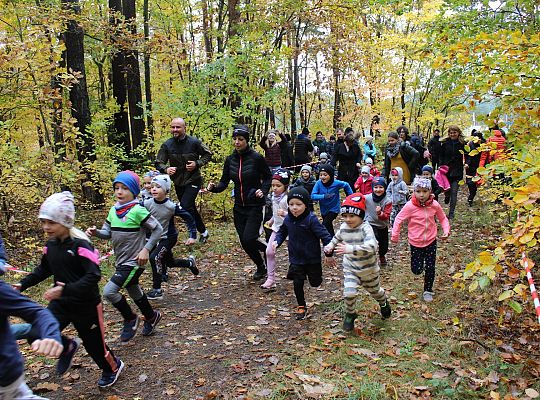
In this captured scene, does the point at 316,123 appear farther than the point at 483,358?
Yes

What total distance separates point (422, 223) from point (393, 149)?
448cm

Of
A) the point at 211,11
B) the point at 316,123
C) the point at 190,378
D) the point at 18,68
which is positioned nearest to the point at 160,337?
the point at 190,378

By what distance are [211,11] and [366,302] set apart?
16.0m

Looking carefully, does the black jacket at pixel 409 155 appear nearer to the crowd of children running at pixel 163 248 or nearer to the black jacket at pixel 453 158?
the crowd of children running at pixel 163 248

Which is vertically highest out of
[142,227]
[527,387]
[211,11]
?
[211,11]

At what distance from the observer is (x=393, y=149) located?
35.3ft

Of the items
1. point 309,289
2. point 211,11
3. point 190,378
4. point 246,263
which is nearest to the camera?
point 190,378

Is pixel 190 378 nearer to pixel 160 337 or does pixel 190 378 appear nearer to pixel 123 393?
pixel 123 393

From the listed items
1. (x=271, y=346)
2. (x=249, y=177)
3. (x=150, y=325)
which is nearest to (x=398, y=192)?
(x=249, y=177)

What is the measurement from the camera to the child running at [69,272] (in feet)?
12.7

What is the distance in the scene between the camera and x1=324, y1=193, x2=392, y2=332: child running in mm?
5512

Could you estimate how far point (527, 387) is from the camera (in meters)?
4.23

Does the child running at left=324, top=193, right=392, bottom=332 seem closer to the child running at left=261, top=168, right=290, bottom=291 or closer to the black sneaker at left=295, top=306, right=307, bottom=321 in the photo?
the black sneaker at left=295, top=306, right=307, bottom=321

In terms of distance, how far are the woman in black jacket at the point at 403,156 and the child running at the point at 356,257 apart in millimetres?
5367
